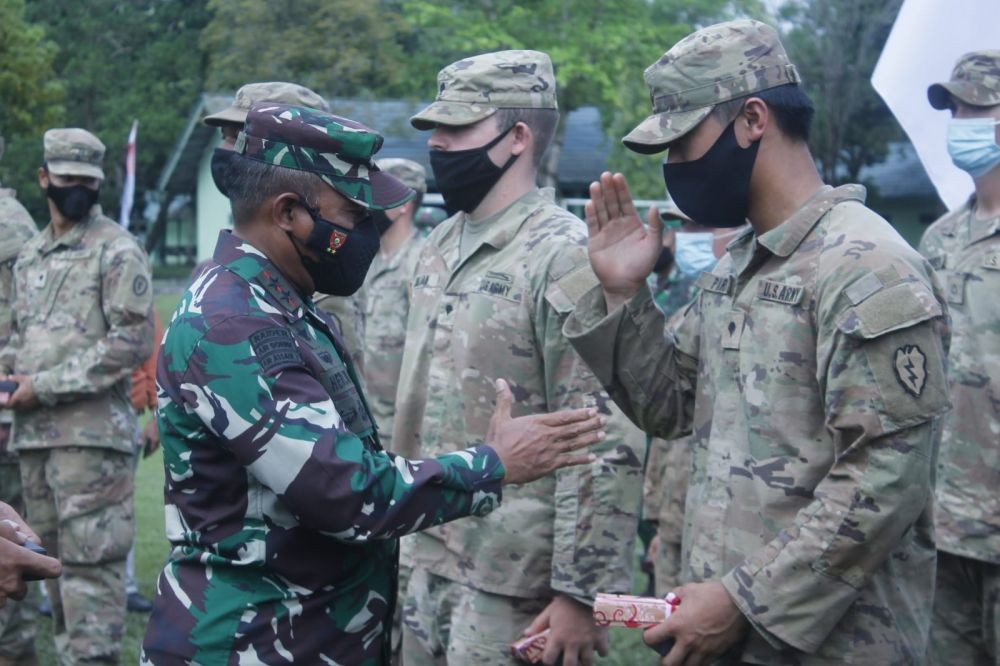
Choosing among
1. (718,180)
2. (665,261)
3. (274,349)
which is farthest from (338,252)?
(665,261)

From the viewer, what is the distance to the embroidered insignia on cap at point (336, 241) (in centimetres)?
296

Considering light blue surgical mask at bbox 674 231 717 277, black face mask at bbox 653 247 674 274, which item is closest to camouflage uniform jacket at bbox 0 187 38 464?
black face mask at bbox 653 247 674 274

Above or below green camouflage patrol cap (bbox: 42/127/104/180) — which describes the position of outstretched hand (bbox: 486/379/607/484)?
above

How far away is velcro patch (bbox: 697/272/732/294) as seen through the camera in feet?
10.4

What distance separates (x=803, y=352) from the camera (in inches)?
112

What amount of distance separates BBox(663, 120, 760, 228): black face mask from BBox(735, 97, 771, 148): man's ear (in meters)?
0.01

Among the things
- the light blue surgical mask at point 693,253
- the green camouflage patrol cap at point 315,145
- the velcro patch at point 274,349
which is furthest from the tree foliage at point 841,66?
the velcro patch at point 274,349

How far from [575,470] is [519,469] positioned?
0.83 m

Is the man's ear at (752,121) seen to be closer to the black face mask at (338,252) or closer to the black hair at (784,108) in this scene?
the black hair at (784,108)

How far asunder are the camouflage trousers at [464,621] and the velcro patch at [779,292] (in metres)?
1.42

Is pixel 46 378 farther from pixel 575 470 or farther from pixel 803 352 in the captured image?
pixel 803 352

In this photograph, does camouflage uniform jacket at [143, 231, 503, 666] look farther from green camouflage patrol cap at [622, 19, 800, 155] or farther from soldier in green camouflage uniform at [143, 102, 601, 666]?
green camouflage patrol cap at [622, 19, 800, 155]

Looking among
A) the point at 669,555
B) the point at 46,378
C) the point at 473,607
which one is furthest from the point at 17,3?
the point at 473,607

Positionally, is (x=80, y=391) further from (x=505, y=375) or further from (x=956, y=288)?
(x=956, y=288)
